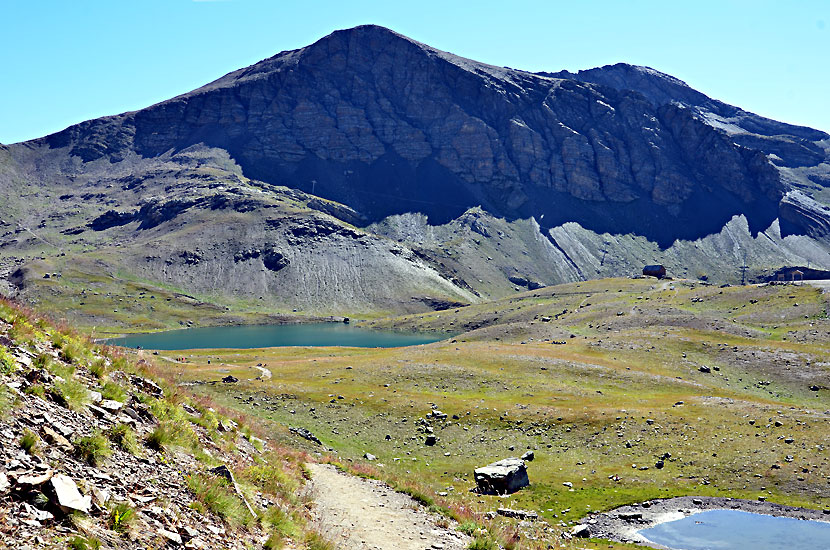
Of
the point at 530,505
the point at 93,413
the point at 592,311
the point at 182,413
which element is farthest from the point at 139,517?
the point at 592,311

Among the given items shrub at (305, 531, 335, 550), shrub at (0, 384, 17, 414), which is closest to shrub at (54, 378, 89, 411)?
shrub at (0, 384, 17, 414)

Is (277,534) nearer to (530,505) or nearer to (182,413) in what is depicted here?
(182,413)

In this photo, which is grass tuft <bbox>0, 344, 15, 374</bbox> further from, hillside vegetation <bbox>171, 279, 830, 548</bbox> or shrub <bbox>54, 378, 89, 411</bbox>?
hillside vegetation <bbox>171, 279, 830, 548</bbox>

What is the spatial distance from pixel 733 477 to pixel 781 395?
3899cm

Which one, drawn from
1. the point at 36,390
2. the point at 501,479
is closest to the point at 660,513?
the point at 501,479

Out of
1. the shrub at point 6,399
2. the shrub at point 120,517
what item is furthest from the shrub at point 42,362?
the shrub at point 120,517

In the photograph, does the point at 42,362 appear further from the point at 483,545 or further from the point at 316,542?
the point at 483,545

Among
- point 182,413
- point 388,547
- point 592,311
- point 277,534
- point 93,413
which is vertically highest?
point 93,413

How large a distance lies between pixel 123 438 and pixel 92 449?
4.78 feet

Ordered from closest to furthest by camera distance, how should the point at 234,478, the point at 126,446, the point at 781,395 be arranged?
the point at 126,446, the point at 234,478, the point at 781,395

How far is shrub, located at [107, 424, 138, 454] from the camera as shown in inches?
532

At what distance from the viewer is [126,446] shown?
13625 millimetres

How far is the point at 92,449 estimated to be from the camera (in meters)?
12.2

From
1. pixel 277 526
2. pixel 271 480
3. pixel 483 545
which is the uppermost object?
pixel 277 526
